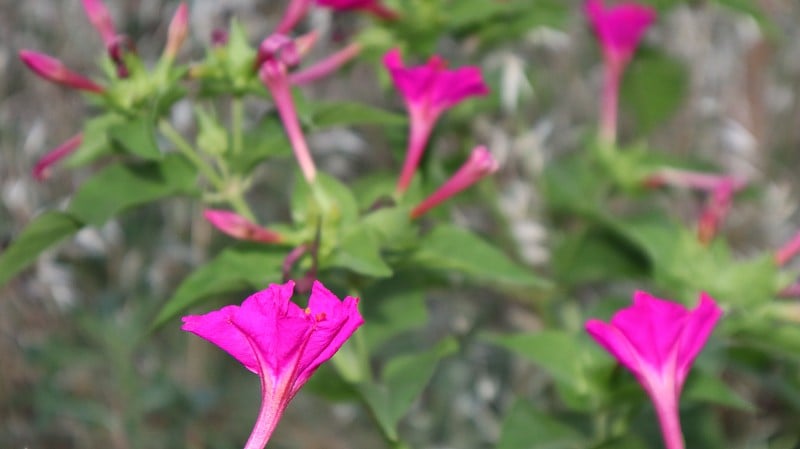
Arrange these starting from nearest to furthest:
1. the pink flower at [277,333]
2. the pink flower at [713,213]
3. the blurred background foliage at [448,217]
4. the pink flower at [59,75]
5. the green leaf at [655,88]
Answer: the pink flower at [277,333] → the pink flower at [59,75] → the pink flower at [713,213] → the blurred background foliage at [448,217] → the green leaf at [655,88]

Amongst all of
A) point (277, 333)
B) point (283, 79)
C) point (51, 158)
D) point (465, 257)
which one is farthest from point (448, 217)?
point (277, 333)

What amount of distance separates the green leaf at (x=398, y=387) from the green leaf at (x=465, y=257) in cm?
8

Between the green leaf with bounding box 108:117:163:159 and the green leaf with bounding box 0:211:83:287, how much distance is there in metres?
0.08

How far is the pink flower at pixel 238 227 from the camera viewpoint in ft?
3.03

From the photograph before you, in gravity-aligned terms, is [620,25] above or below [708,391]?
above

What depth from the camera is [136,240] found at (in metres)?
1.65

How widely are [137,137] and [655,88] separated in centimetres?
92

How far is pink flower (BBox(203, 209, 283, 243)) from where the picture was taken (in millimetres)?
923

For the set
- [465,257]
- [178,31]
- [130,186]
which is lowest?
[465,257]

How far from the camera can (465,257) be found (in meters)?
1.01

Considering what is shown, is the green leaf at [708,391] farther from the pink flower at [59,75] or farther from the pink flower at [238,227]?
the pink flower at [59,75]

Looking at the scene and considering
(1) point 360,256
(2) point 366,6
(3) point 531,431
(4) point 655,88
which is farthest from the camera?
(4) point 655,88

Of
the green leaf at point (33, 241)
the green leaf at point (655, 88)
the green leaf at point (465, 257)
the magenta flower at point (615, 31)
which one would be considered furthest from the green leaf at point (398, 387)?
the green leaf at point (655, 88)

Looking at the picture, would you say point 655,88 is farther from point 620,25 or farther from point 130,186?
point 130,186
